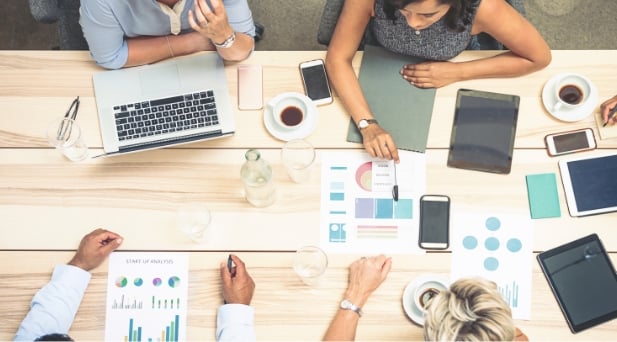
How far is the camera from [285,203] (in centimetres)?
149

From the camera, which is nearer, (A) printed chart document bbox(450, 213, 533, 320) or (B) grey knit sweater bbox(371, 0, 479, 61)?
(A) printed chart document bbox(450, 213, 533, 320)

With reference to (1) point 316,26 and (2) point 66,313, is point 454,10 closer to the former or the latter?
(1) point 316,26

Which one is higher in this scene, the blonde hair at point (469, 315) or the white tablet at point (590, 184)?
Result: the white tablet at point (590, 184)

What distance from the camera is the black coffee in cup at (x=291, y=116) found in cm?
154

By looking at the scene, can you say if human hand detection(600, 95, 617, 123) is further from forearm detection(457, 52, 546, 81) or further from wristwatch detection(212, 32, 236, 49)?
wristwatch detection(212, 32, 236, 49)

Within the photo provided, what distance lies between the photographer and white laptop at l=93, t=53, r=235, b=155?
1.50 meters

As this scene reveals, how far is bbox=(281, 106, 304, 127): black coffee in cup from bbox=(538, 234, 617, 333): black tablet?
74 cm

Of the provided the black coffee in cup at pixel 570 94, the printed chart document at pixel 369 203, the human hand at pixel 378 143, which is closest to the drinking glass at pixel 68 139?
the printed chart document at pixel 369 203

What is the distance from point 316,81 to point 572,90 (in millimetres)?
716

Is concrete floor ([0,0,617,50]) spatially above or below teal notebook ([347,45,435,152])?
above

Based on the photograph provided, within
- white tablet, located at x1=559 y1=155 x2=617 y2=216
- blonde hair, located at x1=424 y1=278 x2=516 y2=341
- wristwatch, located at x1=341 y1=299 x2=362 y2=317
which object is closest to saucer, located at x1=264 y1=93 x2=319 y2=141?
wristwatch, located at x1=341 y1=299 x2=362 y2=317

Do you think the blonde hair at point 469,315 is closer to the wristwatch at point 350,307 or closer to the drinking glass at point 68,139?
the wristwatch at point 350,307

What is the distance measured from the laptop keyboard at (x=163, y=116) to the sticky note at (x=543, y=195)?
0.87m

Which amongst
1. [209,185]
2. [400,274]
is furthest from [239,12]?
[400,274]
